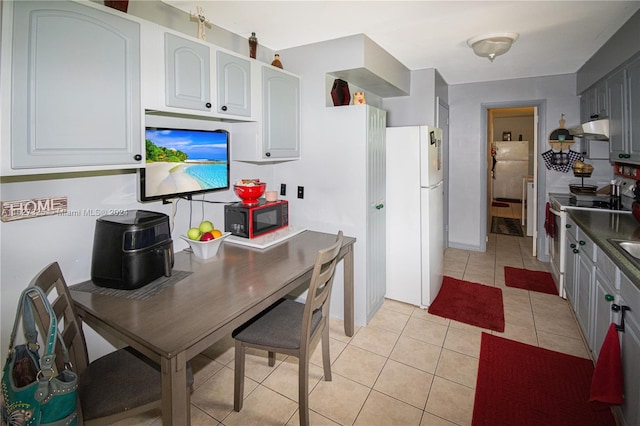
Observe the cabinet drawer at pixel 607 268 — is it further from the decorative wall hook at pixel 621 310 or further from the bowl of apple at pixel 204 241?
the bowl of apple at pixel 204 241

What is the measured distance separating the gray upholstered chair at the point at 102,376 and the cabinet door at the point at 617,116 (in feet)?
11.6

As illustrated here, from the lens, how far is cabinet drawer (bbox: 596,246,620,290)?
1.85m

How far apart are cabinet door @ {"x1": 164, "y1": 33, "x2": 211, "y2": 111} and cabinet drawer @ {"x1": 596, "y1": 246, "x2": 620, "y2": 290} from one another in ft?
7.91

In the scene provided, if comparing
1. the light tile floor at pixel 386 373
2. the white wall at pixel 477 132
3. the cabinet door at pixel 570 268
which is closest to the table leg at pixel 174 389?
the light tile floor at pixel 386 373

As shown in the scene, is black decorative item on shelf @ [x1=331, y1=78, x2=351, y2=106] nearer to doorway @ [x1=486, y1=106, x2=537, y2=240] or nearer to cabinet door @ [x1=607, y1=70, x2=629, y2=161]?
cabinet door @ [x1=607, y1=70, x2=629, y2=161]

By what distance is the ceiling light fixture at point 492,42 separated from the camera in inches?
108

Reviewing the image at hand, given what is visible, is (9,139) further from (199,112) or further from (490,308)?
(490,308)

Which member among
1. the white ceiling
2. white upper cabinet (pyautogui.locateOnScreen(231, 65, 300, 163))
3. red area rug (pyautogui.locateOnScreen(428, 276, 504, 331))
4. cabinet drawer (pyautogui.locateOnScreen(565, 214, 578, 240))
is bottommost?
red area rug (pyautogui.locateOnScreen(428, 276, 504, 331))

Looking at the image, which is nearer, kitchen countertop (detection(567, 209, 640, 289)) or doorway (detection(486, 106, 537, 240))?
kitchen countertop (detection(567, 209, 640, 289))

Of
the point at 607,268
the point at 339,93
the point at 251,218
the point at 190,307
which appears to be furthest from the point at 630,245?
the point at 190,307

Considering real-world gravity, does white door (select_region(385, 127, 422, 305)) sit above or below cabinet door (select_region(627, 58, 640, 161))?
below

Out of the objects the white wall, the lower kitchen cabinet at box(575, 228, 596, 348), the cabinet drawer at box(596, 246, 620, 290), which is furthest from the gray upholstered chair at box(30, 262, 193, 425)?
the white wall

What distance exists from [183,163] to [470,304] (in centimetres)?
276

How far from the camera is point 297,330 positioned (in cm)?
190
